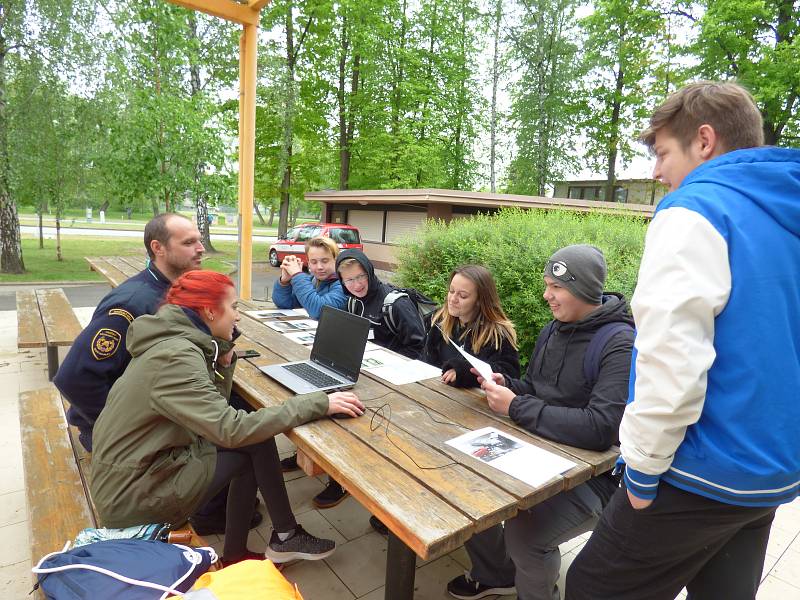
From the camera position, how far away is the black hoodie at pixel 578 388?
182 cm

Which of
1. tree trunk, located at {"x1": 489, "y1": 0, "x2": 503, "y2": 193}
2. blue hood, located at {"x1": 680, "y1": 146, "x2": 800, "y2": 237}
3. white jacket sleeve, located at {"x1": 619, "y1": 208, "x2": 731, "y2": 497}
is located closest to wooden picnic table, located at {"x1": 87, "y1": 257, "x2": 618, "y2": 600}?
white jacket sleeve, located at {"x1": 619, "y1": 208, "x2": 731, "y2": 497}

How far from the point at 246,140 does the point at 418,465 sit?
17.8 feet

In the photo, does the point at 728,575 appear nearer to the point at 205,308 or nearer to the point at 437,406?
the point at 437,406

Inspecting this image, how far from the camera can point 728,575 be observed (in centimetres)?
144

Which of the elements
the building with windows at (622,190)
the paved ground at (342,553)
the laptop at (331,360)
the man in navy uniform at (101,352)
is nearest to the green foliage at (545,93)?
the building with windows at (622,190)

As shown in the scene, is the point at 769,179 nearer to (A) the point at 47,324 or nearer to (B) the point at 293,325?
(B) the point at 293,325

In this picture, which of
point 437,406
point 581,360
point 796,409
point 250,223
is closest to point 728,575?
point 796,409

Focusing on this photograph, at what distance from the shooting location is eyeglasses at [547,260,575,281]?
2066mm

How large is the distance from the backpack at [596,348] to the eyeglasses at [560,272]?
0.82 feet

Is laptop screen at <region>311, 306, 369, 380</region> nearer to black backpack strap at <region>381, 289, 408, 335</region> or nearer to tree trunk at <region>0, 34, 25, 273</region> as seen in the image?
black backpack strap at <region>381, 289, 408, 335</region>

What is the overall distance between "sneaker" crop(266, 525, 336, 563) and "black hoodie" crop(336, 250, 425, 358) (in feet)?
4.59

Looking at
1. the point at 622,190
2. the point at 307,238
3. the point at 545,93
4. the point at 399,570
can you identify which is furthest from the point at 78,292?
the point at 622,190

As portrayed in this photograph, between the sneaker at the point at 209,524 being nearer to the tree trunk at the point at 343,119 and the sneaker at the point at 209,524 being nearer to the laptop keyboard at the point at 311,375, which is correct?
the laptop keyboard at the point at 311,375

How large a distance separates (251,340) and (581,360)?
223cm
